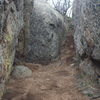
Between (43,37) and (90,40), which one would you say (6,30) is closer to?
(90,40)

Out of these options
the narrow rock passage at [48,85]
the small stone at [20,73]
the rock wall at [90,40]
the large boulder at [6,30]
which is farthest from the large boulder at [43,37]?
the large boulder at [6,30]

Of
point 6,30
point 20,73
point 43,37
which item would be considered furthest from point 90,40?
point 43,37

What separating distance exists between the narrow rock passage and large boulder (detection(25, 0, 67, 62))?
3.41 feet

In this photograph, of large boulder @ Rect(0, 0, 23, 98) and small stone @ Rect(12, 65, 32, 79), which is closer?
large boulder @ Rect(0, 0, 23, 98)

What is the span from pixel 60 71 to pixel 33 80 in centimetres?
242

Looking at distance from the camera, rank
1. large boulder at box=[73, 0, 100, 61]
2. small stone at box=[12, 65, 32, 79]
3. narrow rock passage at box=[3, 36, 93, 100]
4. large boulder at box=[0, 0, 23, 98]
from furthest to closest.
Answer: small stone at box=[12, 65, 32, 79] → large boulder at box=[73, 0, 100, 61] → narrow rock passage at box=[3, 36, 93, 100] → large boulder at box=[0, 0, 23, 98]

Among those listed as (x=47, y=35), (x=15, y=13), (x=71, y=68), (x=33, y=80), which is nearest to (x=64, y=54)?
(x=47, y=35)

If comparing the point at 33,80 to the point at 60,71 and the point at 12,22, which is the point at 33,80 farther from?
the point at 12,22

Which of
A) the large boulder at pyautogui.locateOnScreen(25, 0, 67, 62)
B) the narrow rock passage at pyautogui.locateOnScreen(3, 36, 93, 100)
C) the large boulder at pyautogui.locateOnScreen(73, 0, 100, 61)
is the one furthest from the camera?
the large boulder at pyautogui.locateOnScreen(25, 0, 67, 62)

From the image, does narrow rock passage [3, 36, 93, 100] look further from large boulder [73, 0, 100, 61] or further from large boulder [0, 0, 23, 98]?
large boulder [73, 0, 100, 61]

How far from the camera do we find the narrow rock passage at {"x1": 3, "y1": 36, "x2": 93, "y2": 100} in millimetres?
8891

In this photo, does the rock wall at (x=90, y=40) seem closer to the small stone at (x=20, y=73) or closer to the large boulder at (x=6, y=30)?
the small stone at (x=20, y=73)

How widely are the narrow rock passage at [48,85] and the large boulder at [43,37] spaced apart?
1040mm

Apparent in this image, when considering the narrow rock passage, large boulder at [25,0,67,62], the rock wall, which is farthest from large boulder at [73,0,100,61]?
large boulder at [25,0,67,62]
